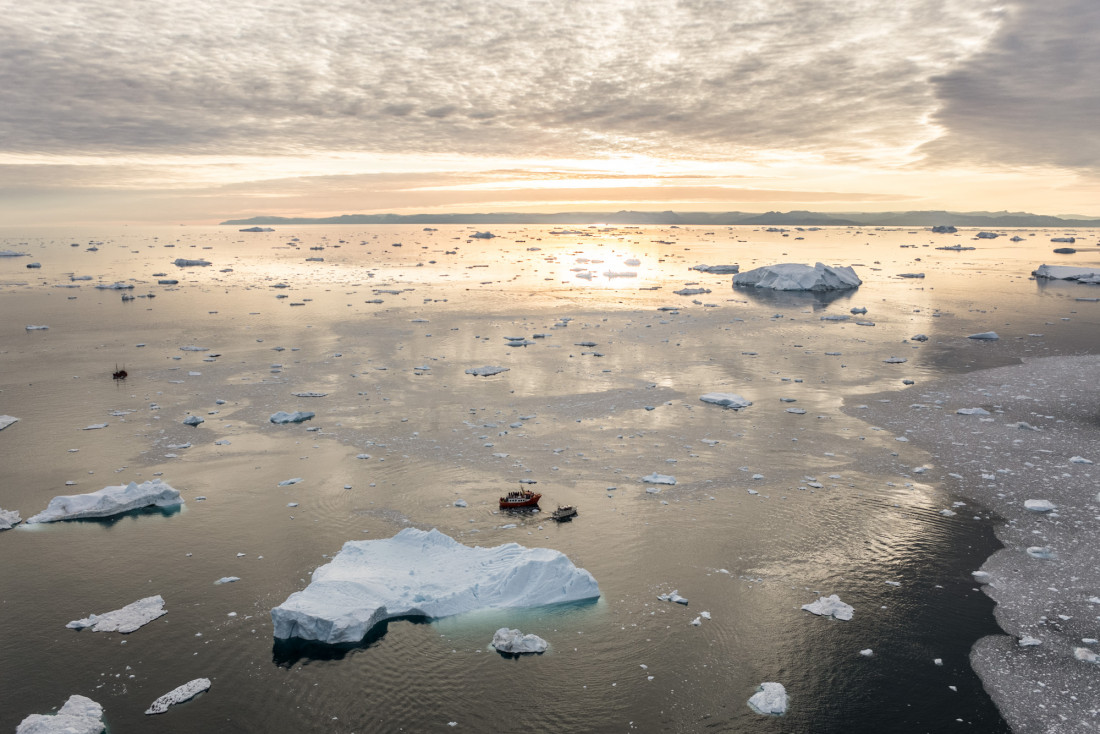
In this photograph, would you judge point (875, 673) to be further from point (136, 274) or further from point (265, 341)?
point (136, 274)

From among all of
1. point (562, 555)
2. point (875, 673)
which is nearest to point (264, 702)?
point (562, 555)

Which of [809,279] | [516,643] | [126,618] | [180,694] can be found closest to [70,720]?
[180,694]

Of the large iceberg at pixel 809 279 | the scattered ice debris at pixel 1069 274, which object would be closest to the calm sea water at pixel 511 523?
the large iceberg at pixel 809 279

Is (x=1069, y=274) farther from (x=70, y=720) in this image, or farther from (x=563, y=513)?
(x=70, y=720)

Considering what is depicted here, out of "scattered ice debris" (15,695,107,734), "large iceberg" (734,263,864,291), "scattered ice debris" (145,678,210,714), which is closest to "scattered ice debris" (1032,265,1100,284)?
"large iceberg" (734,263,864,291)

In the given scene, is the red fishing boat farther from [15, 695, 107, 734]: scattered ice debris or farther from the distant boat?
[15, 695, 107, 734]: scattered ice debris

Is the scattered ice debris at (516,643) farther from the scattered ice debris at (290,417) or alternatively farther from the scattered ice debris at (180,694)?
the scattered ice debris at (290,417)
